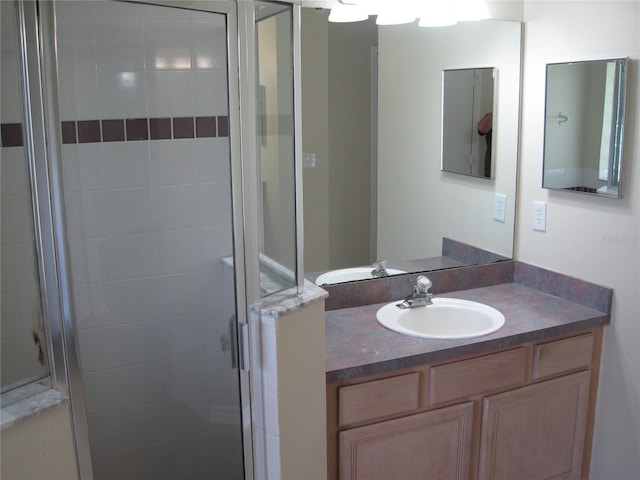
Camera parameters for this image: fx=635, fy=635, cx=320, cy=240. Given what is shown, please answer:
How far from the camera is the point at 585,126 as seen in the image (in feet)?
7.41

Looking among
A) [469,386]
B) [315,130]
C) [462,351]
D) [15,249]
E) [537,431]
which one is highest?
[315,130]

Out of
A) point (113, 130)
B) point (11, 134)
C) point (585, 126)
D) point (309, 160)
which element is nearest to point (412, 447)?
point (309, 160)

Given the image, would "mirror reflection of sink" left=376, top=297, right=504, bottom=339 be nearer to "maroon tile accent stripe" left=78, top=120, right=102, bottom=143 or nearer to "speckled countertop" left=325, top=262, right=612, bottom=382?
"speckled countertop" left=325, top=262, right=612, bottom=382

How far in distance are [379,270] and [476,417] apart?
64cm

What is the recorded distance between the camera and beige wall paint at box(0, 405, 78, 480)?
4.28 feet

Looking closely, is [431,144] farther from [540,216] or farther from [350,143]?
[540,216]

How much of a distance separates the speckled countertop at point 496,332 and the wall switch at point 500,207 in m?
0.21

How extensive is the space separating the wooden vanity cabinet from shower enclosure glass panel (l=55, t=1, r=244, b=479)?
0.39m

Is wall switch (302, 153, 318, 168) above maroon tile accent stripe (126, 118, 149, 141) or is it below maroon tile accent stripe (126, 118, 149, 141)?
below

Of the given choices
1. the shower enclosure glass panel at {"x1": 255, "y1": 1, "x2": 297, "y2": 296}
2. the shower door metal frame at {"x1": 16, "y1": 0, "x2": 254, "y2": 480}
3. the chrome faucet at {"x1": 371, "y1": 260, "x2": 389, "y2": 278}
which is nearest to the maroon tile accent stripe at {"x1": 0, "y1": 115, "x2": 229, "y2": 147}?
the shower enclosure glass panel at {"x1": 255, "y1": 1, "x2": 297, "y2": 296}

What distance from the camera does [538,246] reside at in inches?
99.6

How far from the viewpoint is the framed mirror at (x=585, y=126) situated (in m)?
2.14

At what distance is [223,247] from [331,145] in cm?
61

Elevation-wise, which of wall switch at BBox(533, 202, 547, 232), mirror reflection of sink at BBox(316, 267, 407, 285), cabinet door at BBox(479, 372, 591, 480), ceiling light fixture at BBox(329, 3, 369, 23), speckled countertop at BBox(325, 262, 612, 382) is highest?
ceiling light fixture at BBox(329, 3, 369, 23)
